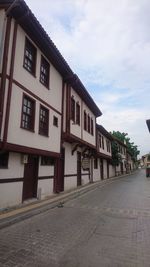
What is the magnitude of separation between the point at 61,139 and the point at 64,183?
10.3 feet

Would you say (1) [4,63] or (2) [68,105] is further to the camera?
(2) [68,105]

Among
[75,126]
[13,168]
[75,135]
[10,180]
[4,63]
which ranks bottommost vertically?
[10,180]

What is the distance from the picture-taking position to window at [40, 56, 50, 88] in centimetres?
1061

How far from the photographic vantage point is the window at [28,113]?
28.4 ft

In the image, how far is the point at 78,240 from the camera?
15.8ft

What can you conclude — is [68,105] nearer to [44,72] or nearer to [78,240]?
[44,72]

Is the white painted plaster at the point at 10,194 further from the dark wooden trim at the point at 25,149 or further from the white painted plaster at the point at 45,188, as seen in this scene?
the white painted plaster at the point at 45,188

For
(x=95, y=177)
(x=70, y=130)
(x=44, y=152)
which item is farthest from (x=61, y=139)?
(x=95, y=177)

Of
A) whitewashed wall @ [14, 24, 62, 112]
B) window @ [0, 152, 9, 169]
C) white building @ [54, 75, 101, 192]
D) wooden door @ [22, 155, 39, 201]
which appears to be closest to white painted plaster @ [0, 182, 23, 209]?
wooden door @ [22, 155, 39, 201]

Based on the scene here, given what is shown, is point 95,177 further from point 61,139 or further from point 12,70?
point 12,70

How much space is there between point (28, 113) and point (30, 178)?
3080 mm

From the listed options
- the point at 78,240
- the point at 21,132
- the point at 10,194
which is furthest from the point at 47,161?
the point at 78,240

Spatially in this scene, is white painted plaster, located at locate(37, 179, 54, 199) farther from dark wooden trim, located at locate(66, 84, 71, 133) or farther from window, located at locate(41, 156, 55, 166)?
dark wooden trim, located at locate(66, 84, 71, 133)

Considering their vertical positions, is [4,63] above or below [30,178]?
above
